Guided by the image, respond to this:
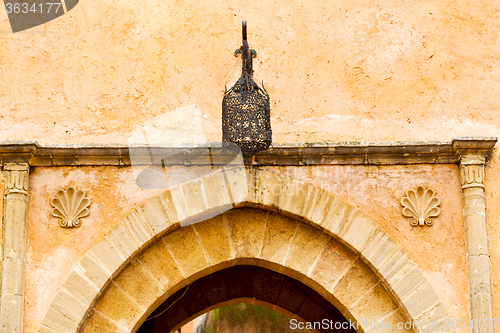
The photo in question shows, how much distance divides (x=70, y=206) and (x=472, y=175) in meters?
2.64

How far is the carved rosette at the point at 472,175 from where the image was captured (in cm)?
477

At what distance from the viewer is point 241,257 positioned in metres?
4.92

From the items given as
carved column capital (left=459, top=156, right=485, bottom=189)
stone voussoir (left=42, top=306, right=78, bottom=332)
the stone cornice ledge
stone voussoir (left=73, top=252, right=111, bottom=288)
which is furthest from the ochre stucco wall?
stone voussoir (left=42, top=306, right=78, bottom=332)

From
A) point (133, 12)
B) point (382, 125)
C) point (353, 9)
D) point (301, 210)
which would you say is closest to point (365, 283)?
point (301, 210)

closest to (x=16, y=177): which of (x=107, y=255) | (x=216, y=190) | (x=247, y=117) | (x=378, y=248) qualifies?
(x=107, y=255)

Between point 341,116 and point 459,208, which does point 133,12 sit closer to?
point 341,116

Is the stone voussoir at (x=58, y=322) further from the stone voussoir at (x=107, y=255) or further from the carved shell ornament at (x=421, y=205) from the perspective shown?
the carved shell ornament at (x=421, y=205)

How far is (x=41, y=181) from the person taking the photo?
482 centimetres

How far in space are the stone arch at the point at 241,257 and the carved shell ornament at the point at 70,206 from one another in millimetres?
223

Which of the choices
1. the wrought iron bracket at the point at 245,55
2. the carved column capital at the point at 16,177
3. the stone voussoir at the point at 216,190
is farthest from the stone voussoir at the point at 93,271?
the wrought iron bracket at the point at 245,55

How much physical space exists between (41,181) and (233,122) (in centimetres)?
134

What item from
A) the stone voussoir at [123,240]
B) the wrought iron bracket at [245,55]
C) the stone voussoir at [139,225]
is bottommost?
the stone voussoir at [123,240]

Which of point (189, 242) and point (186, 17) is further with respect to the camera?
point (186, 17)

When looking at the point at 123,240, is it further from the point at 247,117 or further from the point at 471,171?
the point at 471,171
